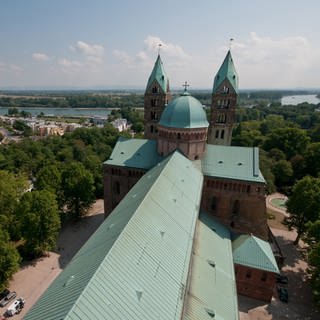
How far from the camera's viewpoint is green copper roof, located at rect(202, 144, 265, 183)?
3756 centimetres

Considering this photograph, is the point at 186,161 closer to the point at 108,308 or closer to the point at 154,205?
the point at 154,205

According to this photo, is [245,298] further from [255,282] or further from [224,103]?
[224,103]

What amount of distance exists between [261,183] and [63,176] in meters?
37.0

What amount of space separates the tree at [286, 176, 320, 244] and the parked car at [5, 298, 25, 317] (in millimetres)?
42376

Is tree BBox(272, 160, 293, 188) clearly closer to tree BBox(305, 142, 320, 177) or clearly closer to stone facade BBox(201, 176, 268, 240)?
tree BBox(305, 142, 320, 177)

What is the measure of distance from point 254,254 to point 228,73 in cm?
3410

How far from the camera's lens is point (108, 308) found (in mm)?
13672

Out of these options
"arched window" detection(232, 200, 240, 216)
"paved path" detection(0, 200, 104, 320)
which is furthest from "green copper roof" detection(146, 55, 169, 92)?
"paved path" detection(0, 200, 104, 320)

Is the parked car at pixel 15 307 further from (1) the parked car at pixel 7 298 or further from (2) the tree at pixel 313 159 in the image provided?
(2) the tree at pixel 313 159

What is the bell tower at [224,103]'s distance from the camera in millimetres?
49281

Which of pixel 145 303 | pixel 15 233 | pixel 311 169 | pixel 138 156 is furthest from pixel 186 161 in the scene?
pixel 311 169

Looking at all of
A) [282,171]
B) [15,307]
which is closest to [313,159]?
[282,171]

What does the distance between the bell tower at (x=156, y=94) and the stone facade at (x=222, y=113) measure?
407 inches

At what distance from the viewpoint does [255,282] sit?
31828 mm
